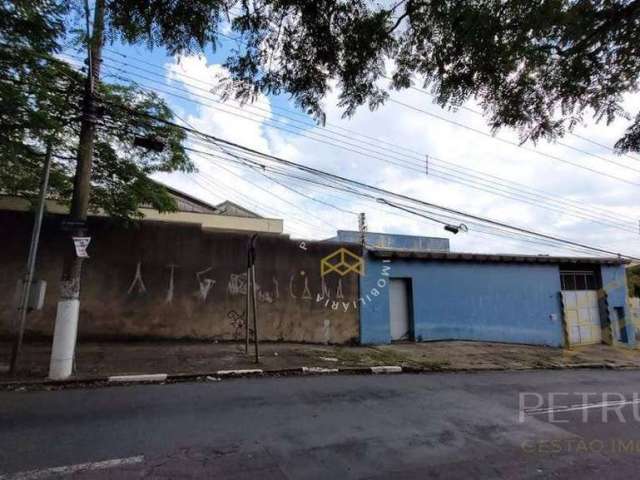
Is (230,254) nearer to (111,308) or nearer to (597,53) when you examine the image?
(111,308)

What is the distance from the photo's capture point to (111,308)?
1026 centimetres

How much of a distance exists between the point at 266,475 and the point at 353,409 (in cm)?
249

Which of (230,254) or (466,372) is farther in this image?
(230,254)

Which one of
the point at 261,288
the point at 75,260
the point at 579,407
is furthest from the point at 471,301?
the point at 75,260

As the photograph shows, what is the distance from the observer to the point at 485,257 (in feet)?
50.3

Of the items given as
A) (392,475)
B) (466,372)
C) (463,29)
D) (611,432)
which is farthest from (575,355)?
(463,29)

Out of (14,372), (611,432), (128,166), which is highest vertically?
(128,166)

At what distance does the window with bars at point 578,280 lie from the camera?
17.7 meters

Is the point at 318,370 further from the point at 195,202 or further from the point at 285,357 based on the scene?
the point at 195,202

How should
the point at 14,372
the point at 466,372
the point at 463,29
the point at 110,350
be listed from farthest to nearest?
the point at 466,372 → the point at 110,350 → the point at 14,372 → the point at 463,29

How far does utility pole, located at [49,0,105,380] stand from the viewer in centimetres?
689

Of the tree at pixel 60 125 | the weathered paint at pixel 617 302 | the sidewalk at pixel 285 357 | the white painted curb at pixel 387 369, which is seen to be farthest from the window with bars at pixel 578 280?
the tree at pixel 60 125

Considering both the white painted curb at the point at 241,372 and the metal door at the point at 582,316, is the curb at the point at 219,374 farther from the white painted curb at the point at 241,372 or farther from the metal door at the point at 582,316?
the metal door at the point at 582,316

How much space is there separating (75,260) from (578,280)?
19.4 meters
